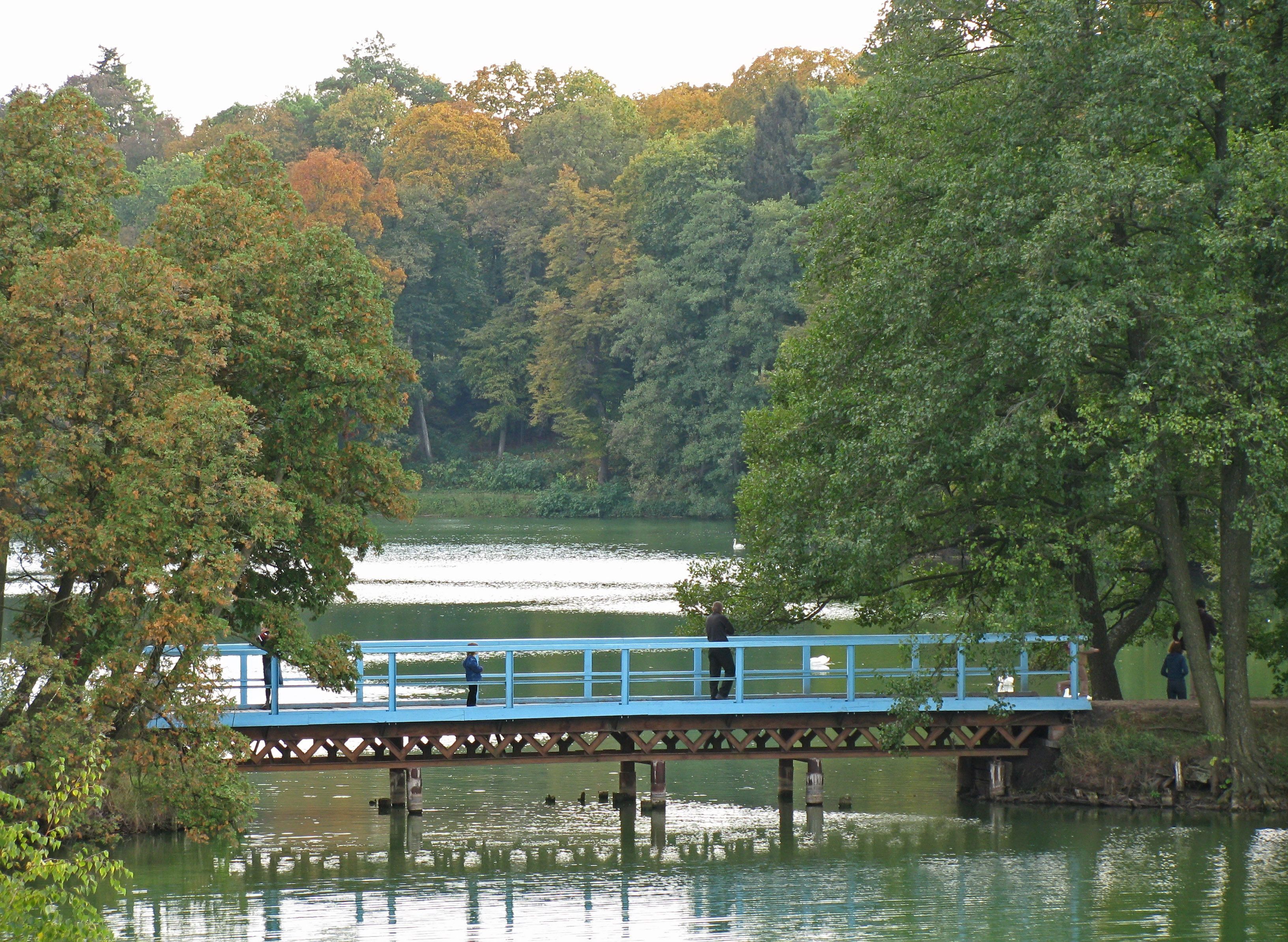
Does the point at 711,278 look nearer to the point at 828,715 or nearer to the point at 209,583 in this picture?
the point at 828,715

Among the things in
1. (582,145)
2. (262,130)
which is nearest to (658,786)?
(582,145)

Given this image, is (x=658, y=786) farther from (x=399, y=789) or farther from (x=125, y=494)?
(x=125, y=494)

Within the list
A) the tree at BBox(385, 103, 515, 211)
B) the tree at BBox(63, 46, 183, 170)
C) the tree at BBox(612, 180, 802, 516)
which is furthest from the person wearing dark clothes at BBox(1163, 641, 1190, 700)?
the tree at BBox(63, 46, 183, 170)

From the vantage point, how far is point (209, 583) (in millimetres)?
17109

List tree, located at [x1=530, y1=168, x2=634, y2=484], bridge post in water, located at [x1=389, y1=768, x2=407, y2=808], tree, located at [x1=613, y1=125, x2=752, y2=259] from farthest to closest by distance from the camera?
tree, located at [x1=530, y1=168, x2=634, y2=484], tree, located at [x1=613, y1=125, x2=752, y2=259], bridge post in water, located at [x1=389, y1=768, x2=407, y2=808]

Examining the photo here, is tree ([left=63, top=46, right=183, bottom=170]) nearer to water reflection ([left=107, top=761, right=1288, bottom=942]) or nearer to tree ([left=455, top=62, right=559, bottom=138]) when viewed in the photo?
tree ([left=455, top=62, right=559, bottom=138])

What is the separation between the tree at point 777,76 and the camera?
9150 cm

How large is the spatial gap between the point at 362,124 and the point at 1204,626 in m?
89.6

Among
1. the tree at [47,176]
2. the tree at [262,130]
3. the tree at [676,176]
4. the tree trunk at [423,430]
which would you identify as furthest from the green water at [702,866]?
the tree at [262,130]

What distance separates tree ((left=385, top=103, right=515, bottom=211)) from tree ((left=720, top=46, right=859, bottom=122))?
47.8 ft

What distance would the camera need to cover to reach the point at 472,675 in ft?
72.0

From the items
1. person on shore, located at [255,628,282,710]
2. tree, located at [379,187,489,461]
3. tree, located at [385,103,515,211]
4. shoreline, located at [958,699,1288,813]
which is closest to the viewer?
person on shore, located at [255,628,282,710]

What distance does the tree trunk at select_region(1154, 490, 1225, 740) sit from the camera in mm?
21703

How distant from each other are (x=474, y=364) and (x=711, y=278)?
1976cm
